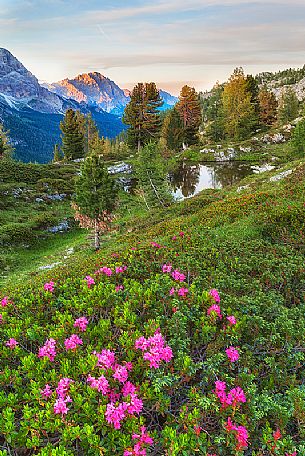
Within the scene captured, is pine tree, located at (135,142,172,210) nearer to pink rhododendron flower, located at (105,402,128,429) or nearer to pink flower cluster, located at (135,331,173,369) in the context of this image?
pink flower cluster, located at (135,331,173,369)

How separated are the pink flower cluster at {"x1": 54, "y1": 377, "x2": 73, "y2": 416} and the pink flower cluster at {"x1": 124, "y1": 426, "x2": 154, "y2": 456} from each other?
794 millimetres

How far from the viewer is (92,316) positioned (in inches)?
212

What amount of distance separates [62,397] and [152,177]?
1167 inches

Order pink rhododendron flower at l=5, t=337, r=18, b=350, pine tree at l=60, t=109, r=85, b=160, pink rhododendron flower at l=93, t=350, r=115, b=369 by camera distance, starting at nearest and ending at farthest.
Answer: pink rhododendron flower at l=93, t=350, r=115, b=369 < pink rhododendron flower at l=5, t=337, r=18, b=350 < pine tree at l=60, t=109, r=85, b=160

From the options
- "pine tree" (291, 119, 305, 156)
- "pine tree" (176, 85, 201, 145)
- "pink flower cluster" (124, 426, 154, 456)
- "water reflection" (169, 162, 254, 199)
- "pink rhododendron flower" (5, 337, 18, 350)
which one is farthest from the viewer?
"pine tree" (176, 85, 201, 145)

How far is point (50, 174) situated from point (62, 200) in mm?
11380

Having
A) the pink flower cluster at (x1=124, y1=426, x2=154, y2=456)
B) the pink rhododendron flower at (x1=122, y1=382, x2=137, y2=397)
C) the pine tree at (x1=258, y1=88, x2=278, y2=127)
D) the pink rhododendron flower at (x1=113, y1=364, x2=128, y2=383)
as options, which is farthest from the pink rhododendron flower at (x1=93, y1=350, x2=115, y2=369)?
the pine tree at (x1=258, y1=88, x2=278, y2=127)

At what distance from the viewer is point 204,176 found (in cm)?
5791

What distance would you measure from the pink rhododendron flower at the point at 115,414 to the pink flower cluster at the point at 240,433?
1.16 m

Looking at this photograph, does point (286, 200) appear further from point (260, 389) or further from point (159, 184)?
point (159, 184)

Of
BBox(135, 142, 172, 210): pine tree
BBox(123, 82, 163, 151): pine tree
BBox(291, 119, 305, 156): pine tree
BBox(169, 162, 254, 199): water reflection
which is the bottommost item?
BBox(169, 162, 254, 199): water reflection

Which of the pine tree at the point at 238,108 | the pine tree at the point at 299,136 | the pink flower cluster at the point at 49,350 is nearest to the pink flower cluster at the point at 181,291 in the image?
the pink flower cluster at the point at 49,350

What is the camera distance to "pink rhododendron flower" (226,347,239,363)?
4.60m

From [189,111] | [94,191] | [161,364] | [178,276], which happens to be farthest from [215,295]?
[189,111]
